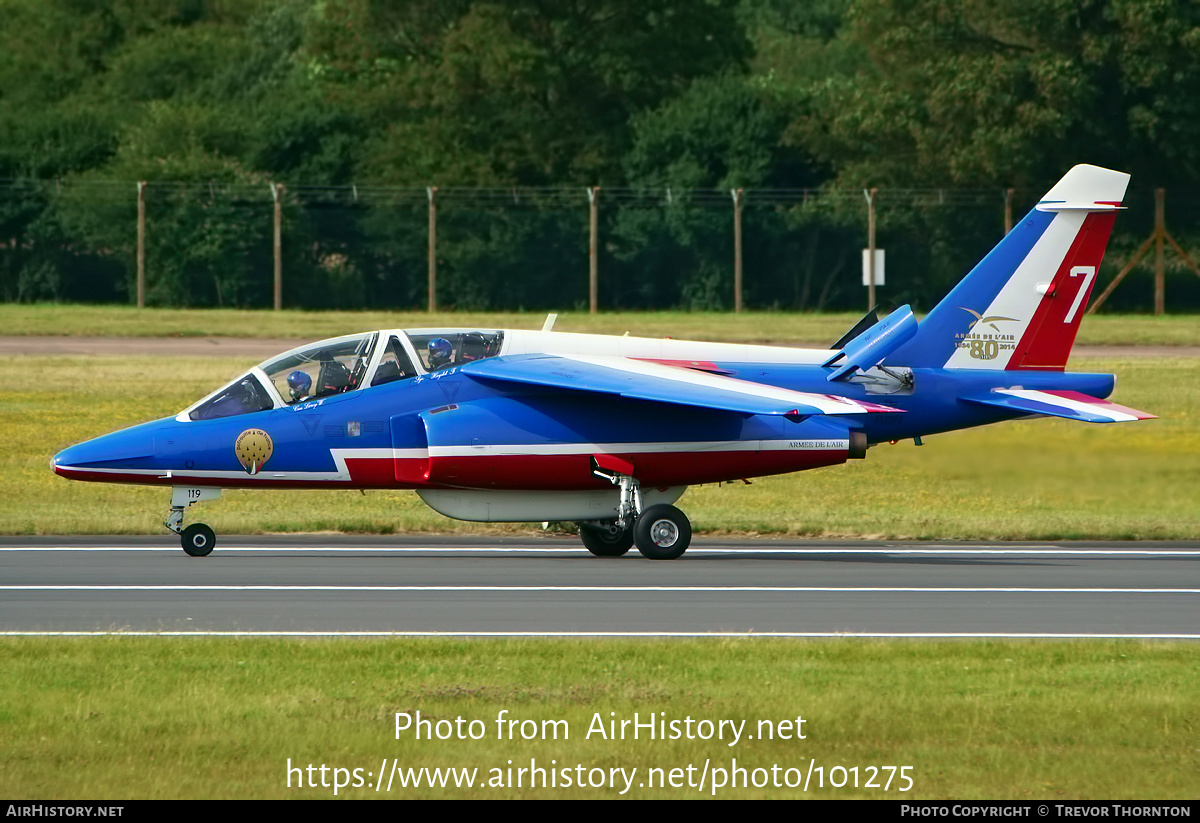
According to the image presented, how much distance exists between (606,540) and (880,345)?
3578mm

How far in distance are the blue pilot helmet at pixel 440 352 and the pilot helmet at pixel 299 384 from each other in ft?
4.15

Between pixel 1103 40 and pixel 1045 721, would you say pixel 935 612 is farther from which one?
pixel 1103 40

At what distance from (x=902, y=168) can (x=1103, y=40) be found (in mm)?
7845

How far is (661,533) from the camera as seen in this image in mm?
18031

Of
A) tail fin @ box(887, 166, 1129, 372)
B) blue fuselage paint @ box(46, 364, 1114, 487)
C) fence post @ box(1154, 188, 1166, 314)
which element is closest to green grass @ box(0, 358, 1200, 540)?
tail fin @ box(887, 166, 1129, 372)

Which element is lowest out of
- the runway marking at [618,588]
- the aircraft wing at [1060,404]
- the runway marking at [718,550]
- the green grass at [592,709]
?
the runway marking at [718,550]

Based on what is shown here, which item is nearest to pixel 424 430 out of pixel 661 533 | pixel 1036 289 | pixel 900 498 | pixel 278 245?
pixel 661 533

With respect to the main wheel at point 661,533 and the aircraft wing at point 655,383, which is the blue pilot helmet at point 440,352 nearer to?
the aircraft wing at point 655,383

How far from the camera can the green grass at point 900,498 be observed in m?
19.7

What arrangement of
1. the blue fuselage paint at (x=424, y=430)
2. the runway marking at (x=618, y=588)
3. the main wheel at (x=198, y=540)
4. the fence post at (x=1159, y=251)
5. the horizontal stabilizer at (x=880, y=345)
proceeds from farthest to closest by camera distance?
the fence post at (x=1159, y=251) → the horizontal stabilizer at (x=880, y=345) → the main wheel at (x=198, y=540) → the blue fuselage paint at (x=424, y=430) → the runway marking at (x=618, y=588)

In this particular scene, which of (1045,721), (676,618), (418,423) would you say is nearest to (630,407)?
(418,423)

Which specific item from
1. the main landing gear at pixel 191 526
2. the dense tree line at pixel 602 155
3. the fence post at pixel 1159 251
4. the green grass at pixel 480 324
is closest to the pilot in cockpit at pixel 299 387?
the main landing gear at pixel 191 526

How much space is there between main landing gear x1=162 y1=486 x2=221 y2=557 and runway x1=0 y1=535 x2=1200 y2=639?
14 cm

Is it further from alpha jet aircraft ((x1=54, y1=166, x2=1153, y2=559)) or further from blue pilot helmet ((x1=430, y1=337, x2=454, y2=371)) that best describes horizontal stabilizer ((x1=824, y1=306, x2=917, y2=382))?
blue pilot helmet ((x1=430, y1=337, x2=454, y2=371))
